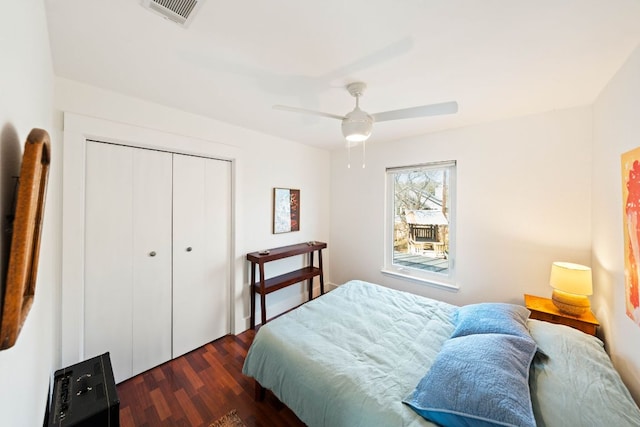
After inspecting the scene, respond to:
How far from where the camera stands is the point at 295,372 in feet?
4.81

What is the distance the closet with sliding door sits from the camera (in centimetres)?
191

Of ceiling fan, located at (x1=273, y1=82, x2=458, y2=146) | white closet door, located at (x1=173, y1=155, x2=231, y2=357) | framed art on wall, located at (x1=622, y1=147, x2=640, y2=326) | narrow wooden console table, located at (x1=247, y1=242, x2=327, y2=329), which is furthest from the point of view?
narrow wooden console table, located at (x1=247, y1=242, x2=327, y2=329)

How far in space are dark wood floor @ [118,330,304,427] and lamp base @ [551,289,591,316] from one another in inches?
86.7

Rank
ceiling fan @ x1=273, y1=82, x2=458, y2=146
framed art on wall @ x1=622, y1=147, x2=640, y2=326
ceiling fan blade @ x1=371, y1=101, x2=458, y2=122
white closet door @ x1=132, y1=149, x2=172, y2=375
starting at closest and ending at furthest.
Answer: framed art on wall @ x1=622, y1=147, x2=640, y2=326 < ceiling fan blade @ x1=371, y1=101, x2=458, y2=122 < ceiling fan @ x1=273, y1=82, x2=458, y2=146 < white closet door @ x1=132, y1=149, x2=172, y2=375

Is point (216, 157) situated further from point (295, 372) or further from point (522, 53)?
point (522, 53)

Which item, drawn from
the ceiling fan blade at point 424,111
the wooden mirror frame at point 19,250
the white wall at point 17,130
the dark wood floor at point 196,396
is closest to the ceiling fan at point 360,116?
the ceiling fan blade at point 424,111

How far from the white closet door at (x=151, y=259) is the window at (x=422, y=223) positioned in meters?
2.56

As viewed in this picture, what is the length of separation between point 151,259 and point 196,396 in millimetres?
1164

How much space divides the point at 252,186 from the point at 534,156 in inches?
113

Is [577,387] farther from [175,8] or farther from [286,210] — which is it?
[286,210]

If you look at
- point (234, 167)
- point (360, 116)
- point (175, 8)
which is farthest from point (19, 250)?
point (234, 167)

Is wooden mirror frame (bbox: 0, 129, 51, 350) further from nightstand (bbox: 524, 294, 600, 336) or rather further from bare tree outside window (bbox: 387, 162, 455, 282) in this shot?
bare tree outside window (bbox: 387, 162, 455, 282)

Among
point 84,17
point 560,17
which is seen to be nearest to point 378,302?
point 560,17

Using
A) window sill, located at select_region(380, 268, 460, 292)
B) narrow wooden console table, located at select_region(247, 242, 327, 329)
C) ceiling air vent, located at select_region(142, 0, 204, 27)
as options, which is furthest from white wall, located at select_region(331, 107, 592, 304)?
ceiling air vent, located at select_region(142, 0, 204, 27)
